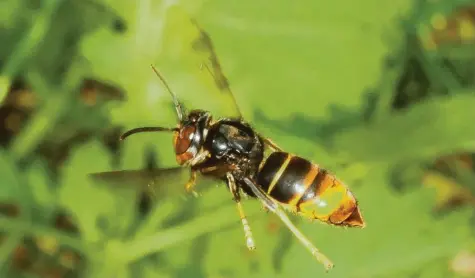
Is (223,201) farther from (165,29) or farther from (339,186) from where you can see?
(339,186)

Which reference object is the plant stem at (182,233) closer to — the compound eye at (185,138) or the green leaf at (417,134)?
the green leaf at (417,134)

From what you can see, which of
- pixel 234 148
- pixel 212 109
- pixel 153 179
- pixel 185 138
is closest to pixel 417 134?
pixel 212 109

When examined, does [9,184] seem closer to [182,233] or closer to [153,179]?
[182,233]

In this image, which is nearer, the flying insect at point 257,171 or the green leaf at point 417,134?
the flying insect at point 257,171

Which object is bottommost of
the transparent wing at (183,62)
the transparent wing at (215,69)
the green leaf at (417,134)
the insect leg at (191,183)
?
the green leaf at (417,134)

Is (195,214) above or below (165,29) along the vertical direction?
below

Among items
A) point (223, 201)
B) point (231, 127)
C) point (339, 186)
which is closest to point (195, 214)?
point (223, 201)

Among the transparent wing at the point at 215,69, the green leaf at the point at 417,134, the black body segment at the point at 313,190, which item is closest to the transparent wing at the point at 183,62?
the transparent wing at the point at 215,69
